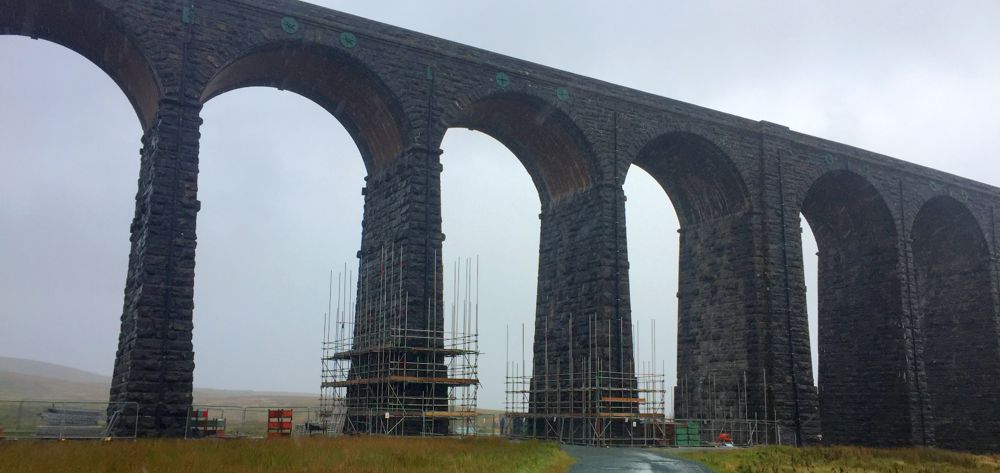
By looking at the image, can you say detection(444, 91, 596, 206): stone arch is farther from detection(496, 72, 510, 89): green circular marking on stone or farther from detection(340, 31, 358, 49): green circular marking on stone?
detection(340, 31, 358, 49): green circular marking on stone

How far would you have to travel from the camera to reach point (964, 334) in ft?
137

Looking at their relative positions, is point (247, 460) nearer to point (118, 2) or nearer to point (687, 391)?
point (118, 2)

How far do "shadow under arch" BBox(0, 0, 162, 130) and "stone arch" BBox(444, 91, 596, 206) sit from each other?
30.0 feet

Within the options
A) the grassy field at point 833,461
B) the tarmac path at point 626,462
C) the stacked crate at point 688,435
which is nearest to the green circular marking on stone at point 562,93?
the tarmac path at point 626,462

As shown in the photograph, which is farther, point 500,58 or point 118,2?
point 500,58

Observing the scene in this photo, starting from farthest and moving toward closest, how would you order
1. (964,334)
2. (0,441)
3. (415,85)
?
(964,334) < (415,85) < (0,441)

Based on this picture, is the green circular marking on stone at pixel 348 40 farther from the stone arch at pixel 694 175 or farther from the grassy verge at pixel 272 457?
the grassy verge at pixel 272 457

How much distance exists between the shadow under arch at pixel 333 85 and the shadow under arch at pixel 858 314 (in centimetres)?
1873

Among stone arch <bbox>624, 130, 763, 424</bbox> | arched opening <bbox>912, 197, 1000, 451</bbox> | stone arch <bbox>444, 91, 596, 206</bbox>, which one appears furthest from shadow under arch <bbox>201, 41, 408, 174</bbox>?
arched opening <bbox>912, 197, 1000, 451</bbox>

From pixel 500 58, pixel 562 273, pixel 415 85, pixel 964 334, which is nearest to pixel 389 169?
pixel 415 85

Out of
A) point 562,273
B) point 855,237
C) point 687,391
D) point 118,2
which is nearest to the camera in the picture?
point 118,2

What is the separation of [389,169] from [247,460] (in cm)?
1383

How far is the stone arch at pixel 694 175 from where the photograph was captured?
32.3m

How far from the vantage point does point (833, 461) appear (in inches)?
912
